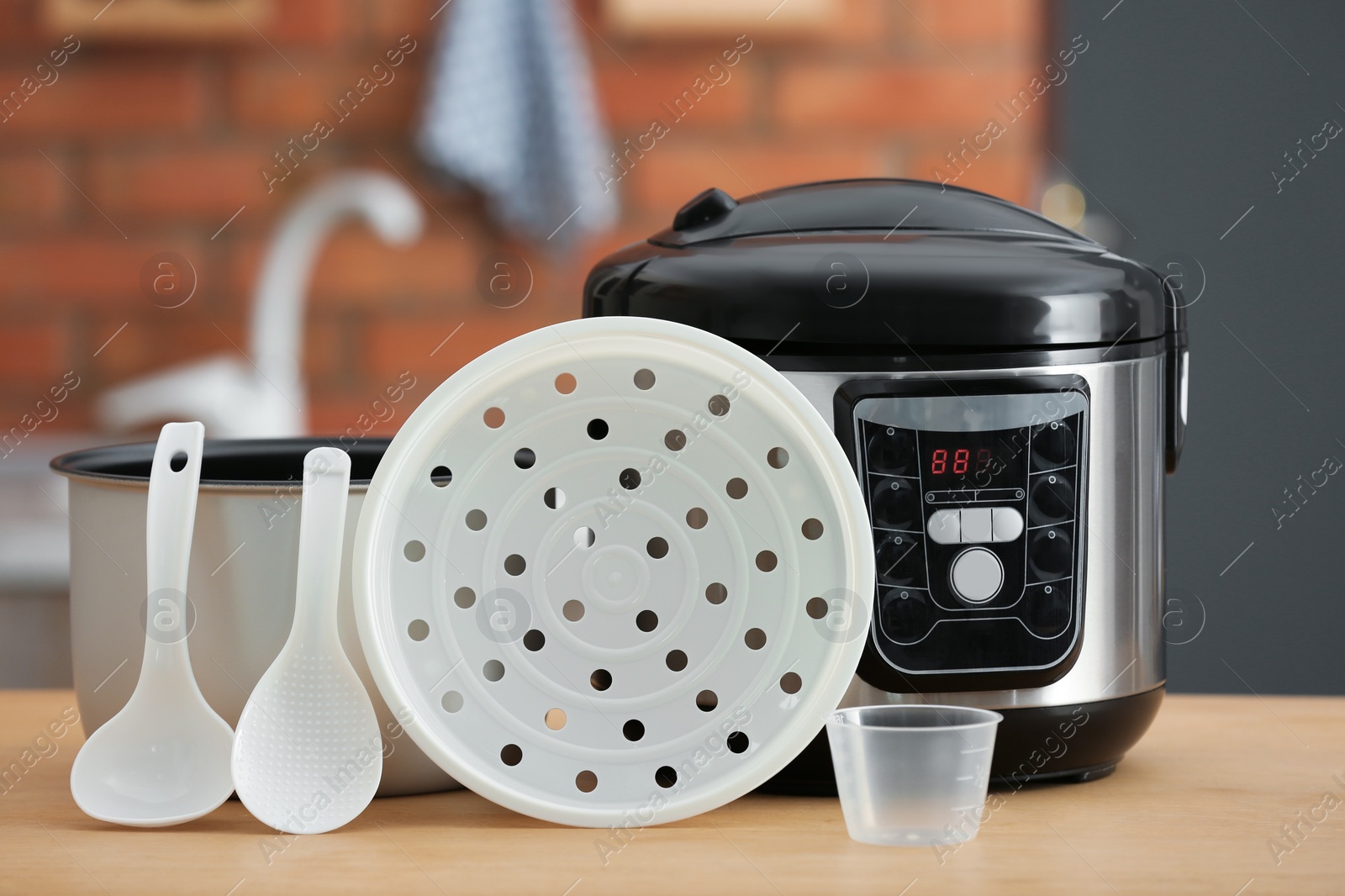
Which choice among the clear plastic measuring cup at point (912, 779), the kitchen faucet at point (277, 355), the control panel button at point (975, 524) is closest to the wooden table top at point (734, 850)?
the clear plastic measuring cup at point (912, 779)

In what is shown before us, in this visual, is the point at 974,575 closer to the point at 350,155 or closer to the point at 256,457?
the point at 256,457

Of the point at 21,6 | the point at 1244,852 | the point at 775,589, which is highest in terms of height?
the point at 21,6

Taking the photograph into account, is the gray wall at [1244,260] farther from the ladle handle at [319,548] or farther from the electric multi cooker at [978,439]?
the ladle handle at [319,548]

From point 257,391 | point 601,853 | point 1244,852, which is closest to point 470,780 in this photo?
point 601,853

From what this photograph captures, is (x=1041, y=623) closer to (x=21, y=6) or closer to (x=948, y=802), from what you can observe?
(x=948, y=802)

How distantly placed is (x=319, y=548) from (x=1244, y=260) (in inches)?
58.7

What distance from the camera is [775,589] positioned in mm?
572

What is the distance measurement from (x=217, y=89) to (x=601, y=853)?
1.49 meters

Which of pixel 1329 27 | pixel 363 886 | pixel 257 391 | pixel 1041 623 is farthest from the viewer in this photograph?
pixel 1329 27

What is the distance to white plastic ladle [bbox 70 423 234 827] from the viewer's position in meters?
0.56

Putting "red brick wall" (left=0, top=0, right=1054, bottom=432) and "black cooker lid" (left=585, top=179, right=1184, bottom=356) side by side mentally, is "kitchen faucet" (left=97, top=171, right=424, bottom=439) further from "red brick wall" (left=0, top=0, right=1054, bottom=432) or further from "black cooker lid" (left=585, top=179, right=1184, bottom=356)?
"black cooker lid" (left=585, top=179, right=1184, bottom=356)

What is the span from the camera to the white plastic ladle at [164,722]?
0.56 metres

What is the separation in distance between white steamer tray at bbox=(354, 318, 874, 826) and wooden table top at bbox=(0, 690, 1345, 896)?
0.03 meters

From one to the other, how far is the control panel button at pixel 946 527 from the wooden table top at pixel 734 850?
0.13 m
